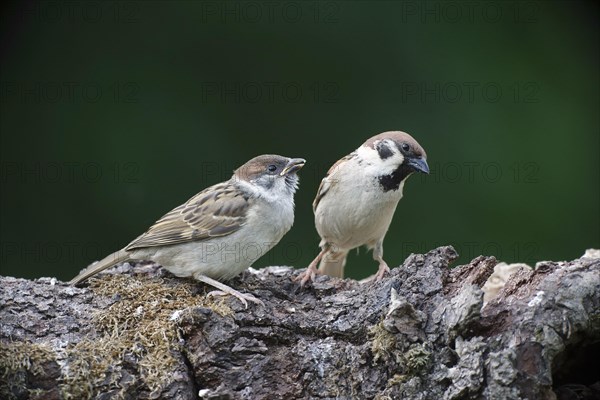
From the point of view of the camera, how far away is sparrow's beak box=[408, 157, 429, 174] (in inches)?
162

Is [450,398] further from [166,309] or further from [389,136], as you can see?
[389,136]

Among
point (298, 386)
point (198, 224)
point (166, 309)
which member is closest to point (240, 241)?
point (198, 224)

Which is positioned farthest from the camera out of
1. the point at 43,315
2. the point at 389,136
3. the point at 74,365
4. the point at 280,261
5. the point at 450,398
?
the point at 280,261

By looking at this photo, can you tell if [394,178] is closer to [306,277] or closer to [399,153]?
[399,153]

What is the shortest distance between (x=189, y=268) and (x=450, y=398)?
1386mm

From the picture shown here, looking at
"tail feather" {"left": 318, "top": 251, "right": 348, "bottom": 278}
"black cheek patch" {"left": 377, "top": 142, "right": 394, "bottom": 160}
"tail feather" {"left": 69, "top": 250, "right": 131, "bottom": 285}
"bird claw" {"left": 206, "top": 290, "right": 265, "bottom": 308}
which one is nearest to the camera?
"bird claw" {"left": 206, "top": 290, "right": 265, "bottom": 308}

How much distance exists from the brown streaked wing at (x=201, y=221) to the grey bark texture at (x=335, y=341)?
452 mm

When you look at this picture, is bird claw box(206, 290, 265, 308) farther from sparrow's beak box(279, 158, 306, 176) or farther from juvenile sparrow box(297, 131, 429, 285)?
juvenile sparrow box(297, 131, 429, 285)

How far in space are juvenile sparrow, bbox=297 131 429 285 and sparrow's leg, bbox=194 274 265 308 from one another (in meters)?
0.84

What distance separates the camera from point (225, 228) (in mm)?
3625

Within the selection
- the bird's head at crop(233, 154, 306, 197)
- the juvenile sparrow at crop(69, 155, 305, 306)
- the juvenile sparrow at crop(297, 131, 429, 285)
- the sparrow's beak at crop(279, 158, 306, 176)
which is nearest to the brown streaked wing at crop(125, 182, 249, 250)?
the juvenile sparrow at crop(69, 155, 305, 306)

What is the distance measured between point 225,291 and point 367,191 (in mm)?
1290

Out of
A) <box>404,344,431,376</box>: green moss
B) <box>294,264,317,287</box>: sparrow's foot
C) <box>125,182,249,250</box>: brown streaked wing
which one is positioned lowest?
<box>404,344,431,376</box>: green moss

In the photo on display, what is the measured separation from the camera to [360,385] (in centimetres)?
283
